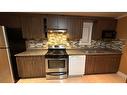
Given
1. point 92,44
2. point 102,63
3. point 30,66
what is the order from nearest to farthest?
1. point 30,66
2. point 102,63
3. point 92,44

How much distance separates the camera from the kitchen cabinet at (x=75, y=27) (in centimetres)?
314

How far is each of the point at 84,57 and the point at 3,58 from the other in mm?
1933

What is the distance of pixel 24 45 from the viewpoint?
10.6 ft

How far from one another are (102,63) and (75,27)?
1.26 metres

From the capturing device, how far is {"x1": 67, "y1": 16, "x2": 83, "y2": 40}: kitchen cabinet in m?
3.14

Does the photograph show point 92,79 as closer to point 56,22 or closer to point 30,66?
point 30,66

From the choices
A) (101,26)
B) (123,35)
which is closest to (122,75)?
(123,35)

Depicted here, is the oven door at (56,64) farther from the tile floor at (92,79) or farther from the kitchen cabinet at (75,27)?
the kitchen cabinet at (75,27)

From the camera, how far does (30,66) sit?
9.48ft

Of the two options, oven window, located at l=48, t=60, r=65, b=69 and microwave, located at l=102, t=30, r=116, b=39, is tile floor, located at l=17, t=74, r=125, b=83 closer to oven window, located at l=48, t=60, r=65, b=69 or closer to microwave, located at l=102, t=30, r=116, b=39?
oven window, located at l=48, t=60, r=65, b=69

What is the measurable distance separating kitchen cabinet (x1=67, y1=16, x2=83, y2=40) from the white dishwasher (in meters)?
0.59

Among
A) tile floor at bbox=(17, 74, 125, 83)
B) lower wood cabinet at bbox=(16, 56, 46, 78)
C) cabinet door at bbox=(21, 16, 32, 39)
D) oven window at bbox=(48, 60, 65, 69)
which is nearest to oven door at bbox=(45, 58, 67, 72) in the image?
oven window at bbox=(48, 60, 65, 69)

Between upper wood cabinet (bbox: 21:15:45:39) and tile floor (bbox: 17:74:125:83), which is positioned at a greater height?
upper wood cabinet (bbox: 21:15:45:39)
